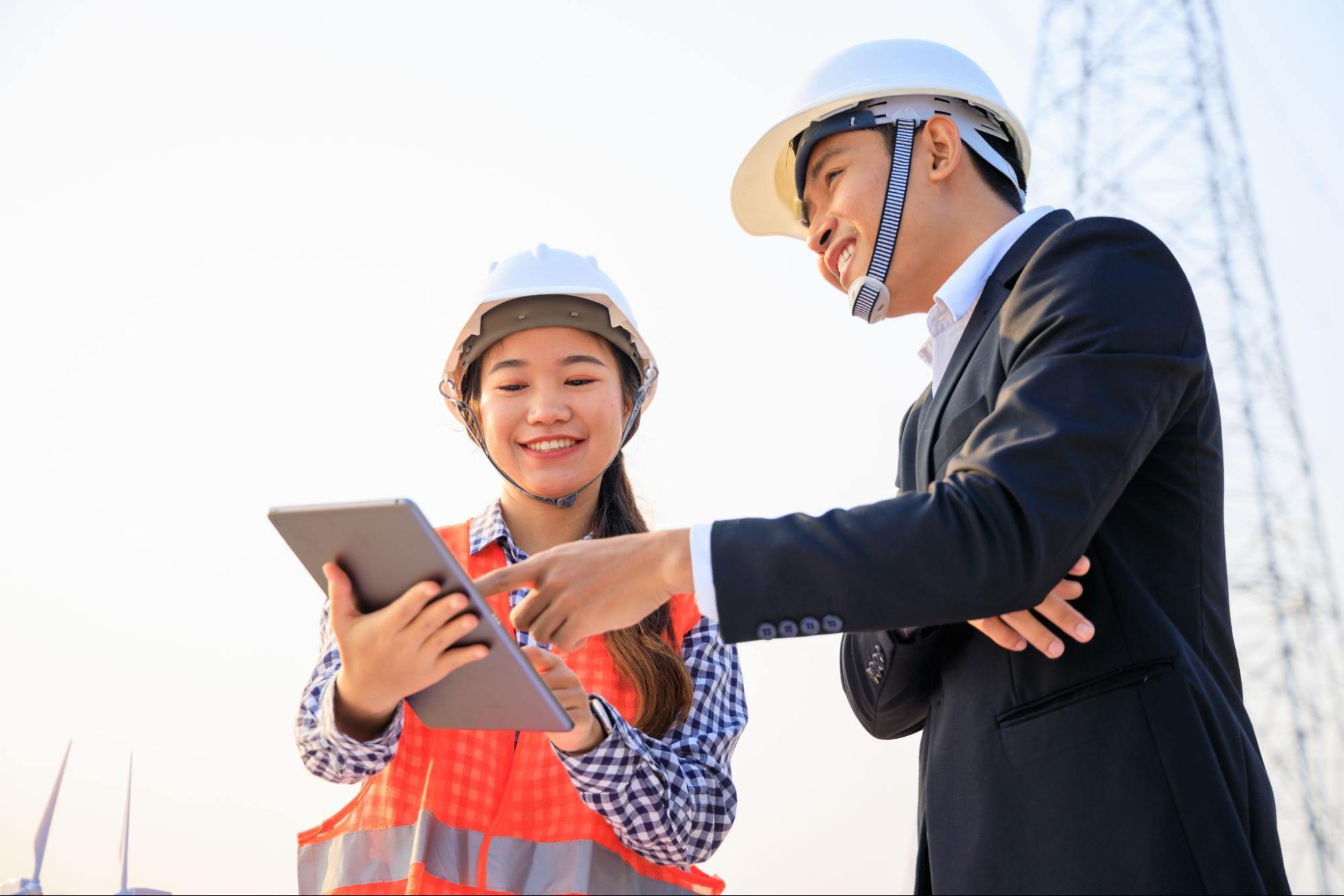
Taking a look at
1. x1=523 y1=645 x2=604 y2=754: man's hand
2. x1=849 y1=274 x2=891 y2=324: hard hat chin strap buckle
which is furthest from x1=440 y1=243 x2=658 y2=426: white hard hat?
x1=523 y1=645 x2=604 y2=754: man's hand

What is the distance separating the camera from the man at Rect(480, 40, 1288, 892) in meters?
2.22

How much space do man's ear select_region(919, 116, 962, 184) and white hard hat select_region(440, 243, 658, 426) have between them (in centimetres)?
118

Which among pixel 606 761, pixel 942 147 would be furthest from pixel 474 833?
pixel 942 147

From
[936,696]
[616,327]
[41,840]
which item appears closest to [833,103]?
[616,327]

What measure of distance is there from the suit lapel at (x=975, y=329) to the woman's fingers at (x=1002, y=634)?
17.5 inches

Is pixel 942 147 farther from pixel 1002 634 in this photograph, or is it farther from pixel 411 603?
pixel 411 603

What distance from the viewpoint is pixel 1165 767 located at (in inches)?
88.0

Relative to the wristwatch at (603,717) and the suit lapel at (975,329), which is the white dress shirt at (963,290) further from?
the wristwatch at (603,717)

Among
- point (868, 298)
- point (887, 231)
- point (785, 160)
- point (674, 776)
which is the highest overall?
point (785, 160)

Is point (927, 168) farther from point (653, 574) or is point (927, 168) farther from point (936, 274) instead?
point (653, 574)

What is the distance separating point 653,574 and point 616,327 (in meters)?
1.80

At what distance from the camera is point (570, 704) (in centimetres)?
293

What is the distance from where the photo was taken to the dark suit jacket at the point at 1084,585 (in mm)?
2217

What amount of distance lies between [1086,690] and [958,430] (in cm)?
66
